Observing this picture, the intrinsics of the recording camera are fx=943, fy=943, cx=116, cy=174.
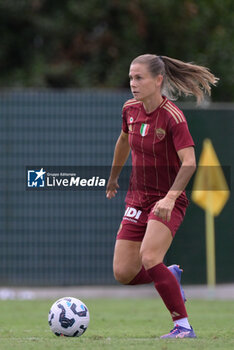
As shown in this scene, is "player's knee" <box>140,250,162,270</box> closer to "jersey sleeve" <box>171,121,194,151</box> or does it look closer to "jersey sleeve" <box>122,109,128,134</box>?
"jersey sleeve" <box>171,121,194,151</box>

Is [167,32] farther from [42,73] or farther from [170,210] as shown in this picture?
[170,210]

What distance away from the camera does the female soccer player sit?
22.9 ft

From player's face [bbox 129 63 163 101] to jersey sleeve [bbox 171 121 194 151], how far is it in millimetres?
378

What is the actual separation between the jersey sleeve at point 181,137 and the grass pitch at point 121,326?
56.2 inches

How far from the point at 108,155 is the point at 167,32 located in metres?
9.08

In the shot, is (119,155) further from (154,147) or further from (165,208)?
(165,208)

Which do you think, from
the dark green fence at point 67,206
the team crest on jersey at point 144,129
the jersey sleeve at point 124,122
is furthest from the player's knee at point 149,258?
the dark green fence at point 67,206

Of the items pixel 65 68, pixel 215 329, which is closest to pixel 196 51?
pixel 65 68

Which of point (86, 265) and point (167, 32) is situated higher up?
point (167, 32)

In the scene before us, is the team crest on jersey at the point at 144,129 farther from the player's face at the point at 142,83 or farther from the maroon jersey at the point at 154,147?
the player's face at the point at 142,83

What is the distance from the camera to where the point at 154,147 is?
7.18 m

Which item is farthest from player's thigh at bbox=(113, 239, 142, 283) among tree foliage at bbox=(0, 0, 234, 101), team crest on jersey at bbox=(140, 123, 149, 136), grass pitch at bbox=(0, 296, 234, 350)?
tree foliage at bbox=(0, 0, 234, 101)

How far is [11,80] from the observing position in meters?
21.9

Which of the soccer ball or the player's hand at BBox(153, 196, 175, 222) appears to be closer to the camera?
the player's hand at BBox(153, 196, 175, 222)
